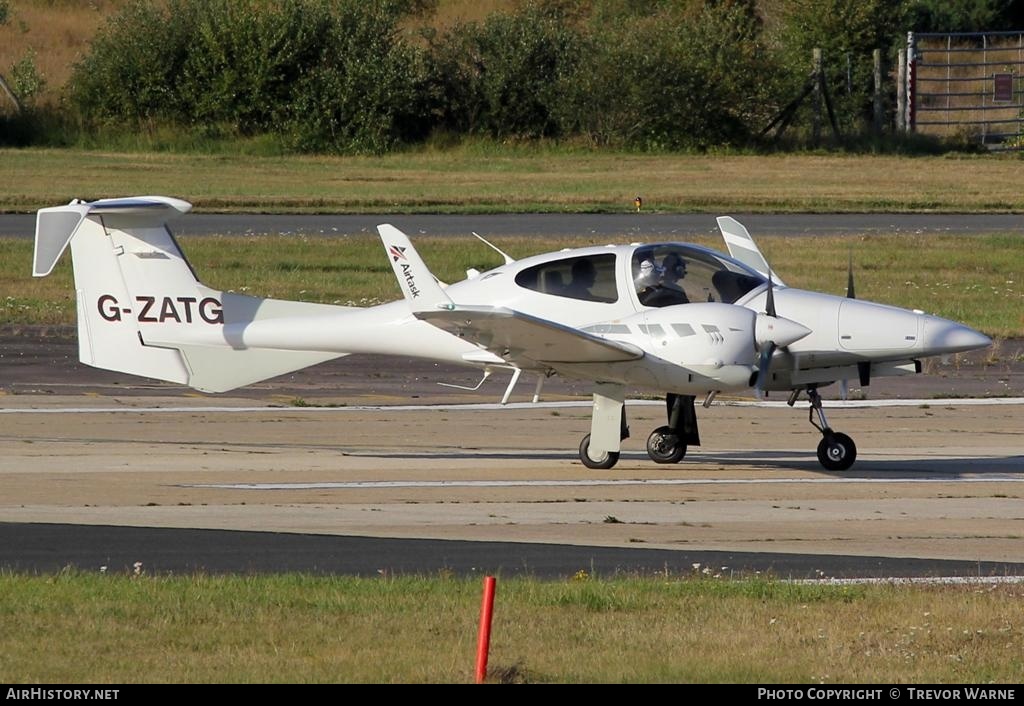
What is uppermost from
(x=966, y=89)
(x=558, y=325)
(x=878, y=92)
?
(x=558, y=325)

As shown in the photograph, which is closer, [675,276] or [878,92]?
[675,276]

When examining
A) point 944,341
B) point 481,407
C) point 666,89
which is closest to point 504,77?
point 666,89

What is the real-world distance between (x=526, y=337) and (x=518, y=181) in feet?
102

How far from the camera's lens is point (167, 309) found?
15000mm

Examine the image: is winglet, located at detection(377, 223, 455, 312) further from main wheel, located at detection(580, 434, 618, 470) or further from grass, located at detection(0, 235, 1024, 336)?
grass, located at detection(0, 235, 1024, 336)

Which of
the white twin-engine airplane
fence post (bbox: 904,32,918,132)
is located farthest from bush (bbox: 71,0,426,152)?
the white twin-engine airplane

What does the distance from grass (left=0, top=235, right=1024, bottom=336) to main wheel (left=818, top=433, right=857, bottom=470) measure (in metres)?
8.52

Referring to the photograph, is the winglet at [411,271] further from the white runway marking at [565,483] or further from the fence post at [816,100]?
the fence post at [816,100]

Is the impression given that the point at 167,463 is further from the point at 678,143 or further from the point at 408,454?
the point at 678,143

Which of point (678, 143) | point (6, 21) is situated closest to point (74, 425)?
point (678, 143)

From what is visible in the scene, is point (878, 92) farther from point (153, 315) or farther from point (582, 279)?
point (153, 315)

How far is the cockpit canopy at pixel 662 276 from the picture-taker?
14.0m

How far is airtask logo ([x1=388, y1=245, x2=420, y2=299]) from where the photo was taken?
13328 mm

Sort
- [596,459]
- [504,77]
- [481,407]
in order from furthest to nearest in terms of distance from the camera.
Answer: [504,77] < [481,407] < [596,459]
